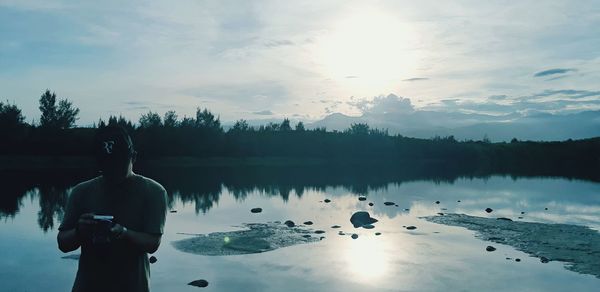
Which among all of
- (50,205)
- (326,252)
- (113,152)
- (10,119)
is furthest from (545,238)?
(10,119)

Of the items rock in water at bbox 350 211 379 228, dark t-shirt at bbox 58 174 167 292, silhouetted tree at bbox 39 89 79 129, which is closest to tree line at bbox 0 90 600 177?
silhouetted tree at bbox 39 89 79 129

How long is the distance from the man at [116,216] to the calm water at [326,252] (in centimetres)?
1335

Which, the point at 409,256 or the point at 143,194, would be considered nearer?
the point at 143,194

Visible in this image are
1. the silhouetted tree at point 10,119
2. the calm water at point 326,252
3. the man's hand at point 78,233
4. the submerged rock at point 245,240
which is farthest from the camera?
the silhouetted tree at point 10,119

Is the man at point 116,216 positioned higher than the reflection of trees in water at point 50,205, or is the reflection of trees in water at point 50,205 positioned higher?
the man at point 116,216

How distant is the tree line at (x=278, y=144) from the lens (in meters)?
95.5

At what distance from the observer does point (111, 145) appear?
149 inches

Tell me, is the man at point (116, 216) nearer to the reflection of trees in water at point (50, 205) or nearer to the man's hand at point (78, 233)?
the man's hand at point (78, 233)

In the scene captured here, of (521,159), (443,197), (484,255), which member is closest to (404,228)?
(484,255)

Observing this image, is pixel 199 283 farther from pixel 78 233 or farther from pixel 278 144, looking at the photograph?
pixel 278 144

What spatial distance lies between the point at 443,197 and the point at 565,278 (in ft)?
101

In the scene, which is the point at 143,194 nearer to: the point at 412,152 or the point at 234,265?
the point at 234,265

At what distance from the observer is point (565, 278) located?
19.5m

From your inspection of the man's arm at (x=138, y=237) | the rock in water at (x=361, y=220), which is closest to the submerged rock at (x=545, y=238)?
the rock in water at (x=361, y=220)
